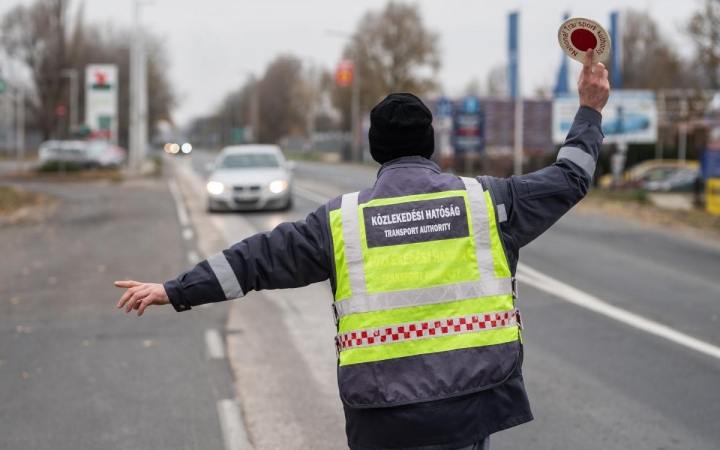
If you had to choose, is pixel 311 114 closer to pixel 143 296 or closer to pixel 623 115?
pixel 623 115

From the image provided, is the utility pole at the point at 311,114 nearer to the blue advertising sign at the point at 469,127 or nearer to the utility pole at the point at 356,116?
the utility pole at the point at 356,116

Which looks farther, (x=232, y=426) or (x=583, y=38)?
(x=232, y=426)

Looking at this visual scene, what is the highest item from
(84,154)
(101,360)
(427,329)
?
(84,154)

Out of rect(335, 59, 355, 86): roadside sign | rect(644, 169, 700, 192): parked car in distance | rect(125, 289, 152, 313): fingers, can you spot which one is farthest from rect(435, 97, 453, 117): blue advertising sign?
rect(125, 289, 152, 313): fingers

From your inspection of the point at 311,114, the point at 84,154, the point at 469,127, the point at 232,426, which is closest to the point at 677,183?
the point at 469,127

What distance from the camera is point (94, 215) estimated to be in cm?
2295

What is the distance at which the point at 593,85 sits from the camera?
3262 millimetres

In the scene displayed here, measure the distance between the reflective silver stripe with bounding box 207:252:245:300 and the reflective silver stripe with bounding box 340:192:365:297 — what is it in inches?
14.4

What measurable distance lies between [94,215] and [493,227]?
68.7 ft

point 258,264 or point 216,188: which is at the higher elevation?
point 258,264

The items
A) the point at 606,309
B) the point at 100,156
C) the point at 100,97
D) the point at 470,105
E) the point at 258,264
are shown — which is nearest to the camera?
the point at 258,264

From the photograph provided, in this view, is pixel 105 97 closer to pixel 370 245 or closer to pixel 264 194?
pixel 264 194

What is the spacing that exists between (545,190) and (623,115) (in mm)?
38033

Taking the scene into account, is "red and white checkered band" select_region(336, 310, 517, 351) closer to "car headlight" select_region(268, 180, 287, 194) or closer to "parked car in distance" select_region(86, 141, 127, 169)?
"car headlight" select_region(268, 180, 287, 194)
